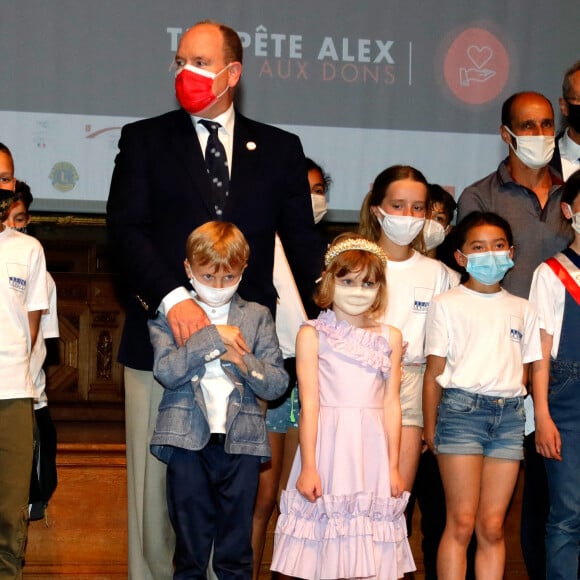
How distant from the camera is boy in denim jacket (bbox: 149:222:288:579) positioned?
116 inches

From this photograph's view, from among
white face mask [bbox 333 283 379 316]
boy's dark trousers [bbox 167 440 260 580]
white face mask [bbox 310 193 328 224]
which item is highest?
white face mask [bbox 310 193 328 224]

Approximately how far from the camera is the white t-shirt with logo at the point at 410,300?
364cm

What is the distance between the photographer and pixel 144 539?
315 cm

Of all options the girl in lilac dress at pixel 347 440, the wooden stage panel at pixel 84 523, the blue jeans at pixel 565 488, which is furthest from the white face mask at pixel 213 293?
the wooden stage panel at pixel 84 523

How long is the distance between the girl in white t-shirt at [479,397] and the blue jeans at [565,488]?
168 mm

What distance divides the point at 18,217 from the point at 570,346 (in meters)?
2.12

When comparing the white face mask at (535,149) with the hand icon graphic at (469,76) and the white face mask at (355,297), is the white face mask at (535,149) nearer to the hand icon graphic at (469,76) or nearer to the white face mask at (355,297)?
the white face mask at (355,297)

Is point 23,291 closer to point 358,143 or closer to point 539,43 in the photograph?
point 358,143

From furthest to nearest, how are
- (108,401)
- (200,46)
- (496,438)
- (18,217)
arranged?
(108,401) < (18,217) < (496,438) < (200,46)

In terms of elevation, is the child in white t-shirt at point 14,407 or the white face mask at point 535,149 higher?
the white face mask at point 535,149

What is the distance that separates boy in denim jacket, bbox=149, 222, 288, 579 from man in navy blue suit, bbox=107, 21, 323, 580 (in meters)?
0.13

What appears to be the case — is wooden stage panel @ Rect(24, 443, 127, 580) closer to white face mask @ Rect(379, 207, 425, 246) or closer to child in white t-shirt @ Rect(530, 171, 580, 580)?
white face mask @ Rect(379, 207, 425, 246)

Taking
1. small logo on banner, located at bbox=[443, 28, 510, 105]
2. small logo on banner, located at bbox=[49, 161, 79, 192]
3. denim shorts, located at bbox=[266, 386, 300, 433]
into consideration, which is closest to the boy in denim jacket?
denim shorts, located at bbox=[266, 386, 300, 433]

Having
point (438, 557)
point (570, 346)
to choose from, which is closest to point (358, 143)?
point (570, 346)
